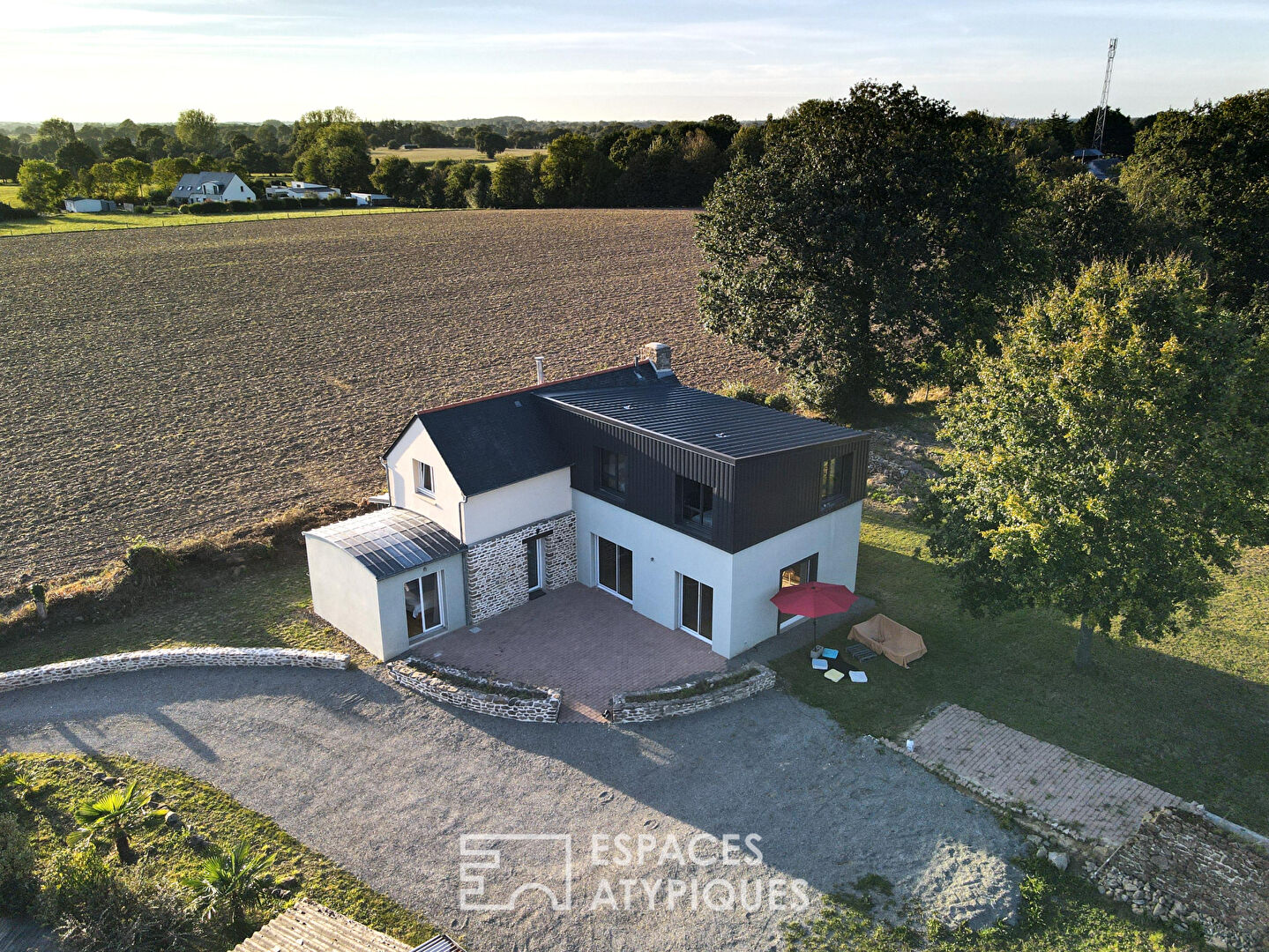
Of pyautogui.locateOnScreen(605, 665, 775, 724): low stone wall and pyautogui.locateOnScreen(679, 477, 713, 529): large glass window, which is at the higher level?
pyautogui.locateOnScreen(679, 477, 713, 529): large glass window

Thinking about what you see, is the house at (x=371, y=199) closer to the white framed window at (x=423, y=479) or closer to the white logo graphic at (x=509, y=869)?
the white framed window at (x=423, y=479)

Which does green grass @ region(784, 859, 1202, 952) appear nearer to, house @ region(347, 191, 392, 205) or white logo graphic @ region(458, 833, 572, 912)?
white logo graphic @ region(458, 833, 572, 912)

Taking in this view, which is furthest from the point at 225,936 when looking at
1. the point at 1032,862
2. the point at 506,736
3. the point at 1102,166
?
the point at 1102,166

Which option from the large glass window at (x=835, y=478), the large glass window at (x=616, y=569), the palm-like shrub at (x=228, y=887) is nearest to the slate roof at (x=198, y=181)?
the large glass window at (x=616, y=569)

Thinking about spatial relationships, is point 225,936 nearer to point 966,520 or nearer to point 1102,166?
point 966,520

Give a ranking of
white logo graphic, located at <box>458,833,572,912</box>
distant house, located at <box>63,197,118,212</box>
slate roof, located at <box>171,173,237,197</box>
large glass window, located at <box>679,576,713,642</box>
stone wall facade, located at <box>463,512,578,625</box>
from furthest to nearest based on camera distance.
→ slate roof, located at <box>171,173,237,197</box>
distant house, located at <box>63,197,118,212</box>
stone wall facade, located at <box>463,512,578,625</box>
large glass window, located at <box>679,576,713,642</box>
white logo graphic, located at <box>458,833,572,912</box>

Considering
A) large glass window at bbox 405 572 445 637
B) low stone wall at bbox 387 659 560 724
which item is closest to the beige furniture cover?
low stone wall at bbox 387 659 560 724
